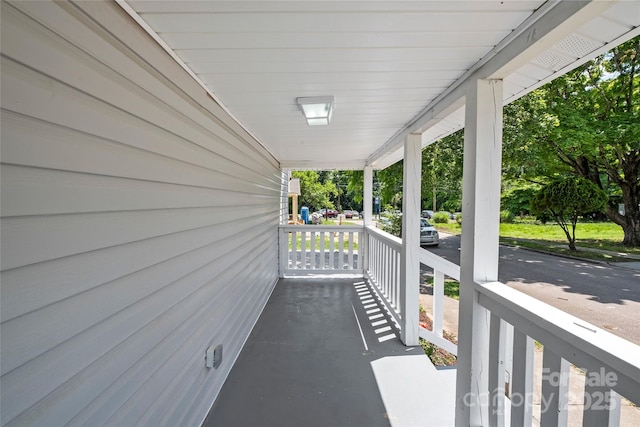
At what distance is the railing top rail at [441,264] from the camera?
2475 millimetres

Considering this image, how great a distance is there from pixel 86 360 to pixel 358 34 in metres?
1.57

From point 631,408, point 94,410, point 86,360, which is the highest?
point 86,360

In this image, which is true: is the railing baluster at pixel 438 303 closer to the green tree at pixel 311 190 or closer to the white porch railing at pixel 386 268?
the white porch railing at pixel 386 268

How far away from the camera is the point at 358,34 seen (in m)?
1.22

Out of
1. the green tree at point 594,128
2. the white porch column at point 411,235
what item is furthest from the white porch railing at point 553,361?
the green tree at point 594,128

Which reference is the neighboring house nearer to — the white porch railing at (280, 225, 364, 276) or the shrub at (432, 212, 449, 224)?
the white porch railing at (280, 225, 364, 276)

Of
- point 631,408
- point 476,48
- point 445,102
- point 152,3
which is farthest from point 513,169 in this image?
point 152,3

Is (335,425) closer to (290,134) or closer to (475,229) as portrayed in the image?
(475,229)

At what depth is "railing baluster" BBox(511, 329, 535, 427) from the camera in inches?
48.9

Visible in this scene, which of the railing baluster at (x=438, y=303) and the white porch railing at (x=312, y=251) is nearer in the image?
the railing baluster at (x=438, y=303)

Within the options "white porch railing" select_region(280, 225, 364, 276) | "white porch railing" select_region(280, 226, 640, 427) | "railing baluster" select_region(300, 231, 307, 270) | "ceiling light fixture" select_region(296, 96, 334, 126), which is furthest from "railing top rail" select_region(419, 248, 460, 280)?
"railing baluster" select_region(300, 231, 307, 270)

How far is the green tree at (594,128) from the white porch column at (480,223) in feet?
17.9

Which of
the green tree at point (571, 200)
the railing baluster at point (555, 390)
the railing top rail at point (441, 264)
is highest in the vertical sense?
the green tree at point (571, 200)

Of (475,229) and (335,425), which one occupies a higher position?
(475,229)
